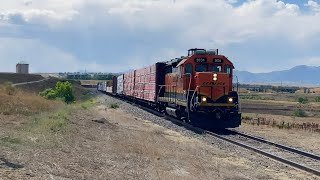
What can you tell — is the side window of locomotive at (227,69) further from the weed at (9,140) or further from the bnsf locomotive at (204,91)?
the weed at (9,140)

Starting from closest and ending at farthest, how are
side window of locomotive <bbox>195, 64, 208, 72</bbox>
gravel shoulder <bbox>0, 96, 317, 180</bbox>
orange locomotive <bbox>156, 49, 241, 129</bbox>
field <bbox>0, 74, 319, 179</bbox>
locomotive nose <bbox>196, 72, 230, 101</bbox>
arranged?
gravel shoulder <bbox>0, 96, 317, 180</bbox>, field <bbox>0, 74, 319, 179</bbox>, orange locomotive <bbox>156, 49, 241, 129</bbox>, locomotive nose <bbox>196, 72, 230, 101</bbox>, side window of locomotive <bbox>195, 64, 208, 72</bbox>

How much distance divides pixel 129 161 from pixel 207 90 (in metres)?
11.1

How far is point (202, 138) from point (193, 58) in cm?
570

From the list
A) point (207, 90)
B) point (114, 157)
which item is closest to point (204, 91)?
point (207, 90)

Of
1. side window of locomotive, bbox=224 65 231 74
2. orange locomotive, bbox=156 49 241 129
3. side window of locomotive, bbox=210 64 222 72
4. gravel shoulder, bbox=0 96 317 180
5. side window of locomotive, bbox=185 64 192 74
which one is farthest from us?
side window of locomotive, bbox=224 65 231 74

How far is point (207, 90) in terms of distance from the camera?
868 inches

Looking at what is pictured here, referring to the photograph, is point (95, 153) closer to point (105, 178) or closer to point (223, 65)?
point (105, 178)

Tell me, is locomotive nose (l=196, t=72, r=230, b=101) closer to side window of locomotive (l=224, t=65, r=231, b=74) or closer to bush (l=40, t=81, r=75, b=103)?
side window of locomotive (l=224, t=65, r=231, b=74)

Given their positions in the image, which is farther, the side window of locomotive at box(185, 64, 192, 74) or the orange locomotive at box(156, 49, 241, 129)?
the side window of locomotive at box(185, 64, 192, 74)

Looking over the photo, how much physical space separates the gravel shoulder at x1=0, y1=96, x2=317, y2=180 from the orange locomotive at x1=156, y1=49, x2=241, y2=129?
5.02 meters

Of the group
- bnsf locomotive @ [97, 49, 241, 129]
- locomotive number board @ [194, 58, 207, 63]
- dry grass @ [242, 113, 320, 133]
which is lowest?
dry grass @ [242, 113, 320, 133]

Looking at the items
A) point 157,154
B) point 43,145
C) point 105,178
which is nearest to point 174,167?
point 157,154

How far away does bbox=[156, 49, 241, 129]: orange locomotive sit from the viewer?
71.8 ft

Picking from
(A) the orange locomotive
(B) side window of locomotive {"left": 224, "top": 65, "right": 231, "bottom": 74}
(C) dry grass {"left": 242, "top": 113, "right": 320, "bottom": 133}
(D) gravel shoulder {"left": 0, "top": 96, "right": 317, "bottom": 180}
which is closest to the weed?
(D) gravel shoulder {"left": 0, "top": 96, "right": 317, "bottom": 180}
